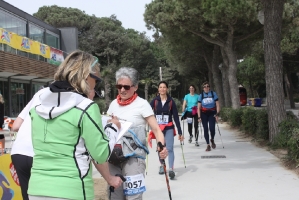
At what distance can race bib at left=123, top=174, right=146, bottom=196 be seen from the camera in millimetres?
3710

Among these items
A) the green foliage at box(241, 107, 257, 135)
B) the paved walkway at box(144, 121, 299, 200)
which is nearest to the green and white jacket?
the paved walkway at box(144, 121, 299, 200)

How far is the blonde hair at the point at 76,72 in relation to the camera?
8.00 ft

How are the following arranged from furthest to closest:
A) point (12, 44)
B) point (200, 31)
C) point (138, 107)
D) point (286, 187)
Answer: point (12, 44), point (200, 31), point (286, 187), point (138, 107)

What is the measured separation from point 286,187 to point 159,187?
1898 mm

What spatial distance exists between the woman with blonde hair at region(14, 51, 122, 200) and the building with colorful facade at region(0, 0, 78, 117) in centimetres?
2123

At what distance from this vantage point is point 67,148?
2336mm

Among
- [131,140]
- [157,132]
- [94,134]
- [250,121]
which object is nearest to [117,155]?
[131,140]

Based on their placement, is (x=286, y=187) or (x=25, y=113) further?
(x=286, y=187)

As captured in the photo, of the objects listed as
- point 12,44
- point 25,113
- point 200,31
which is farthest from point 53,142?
point 12,44

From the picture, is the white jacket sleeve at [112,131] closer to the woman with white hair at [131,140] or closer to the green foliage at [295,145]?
the woman with white hair at [131,140]

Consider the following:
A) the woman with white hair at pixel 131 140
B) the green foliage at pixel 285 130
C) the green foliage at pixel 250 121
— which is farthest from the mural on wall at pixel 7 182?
the green foliage at pixel 250 121

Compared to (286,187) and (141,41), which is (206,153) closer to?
(286,187)

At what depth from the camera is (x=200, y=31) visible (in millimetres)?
20609

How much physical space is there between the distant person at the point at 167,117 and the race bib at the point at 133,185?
11.1ft
